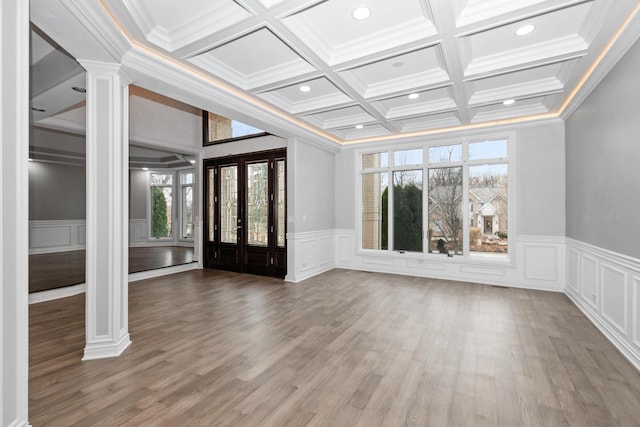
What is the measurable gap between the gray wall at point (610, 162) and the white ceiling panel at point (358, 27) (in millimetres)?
1967

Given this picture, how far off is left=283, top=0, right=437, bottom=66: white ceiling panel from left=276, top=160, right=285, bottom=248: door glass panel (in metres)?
3.09

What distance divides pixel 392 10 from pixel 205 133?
5620mm

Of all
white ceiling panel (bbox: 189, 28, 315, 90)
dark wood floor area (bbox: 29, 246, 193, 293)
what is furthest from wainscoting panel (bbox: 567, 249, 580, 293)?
dark wood floor area (bbox: 29, 246, 193, 293)

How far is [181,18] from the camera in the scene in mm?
2664

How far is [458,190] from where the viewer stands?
5.89 m

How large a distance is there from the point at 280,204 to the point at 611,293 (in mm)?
4997

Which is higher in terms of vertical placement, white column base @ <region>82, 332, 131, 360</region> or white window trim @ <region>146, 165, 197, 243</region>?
white window trim @ <region>146, 165, 197, 243</region>

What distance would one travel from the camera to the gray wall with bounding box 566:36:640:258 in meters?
2.70

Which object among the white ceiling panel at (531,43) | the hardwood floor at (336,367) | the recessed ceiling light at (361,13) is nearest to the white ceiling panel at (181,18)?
the recessed ceiling light at (361,13)

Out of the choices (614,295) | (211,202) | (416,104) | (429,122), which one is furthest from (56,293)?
(614,295)

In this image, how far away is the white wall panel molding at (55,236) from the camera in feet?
29.1

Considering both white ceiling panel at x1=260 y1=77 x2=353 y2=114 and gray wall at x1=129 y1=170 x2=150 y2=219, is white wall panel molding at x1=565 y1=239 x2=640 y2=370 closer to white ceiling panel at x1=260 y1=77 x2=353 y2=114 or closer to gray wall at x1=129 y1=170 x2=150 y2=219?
white ceiling panel at x1=260 y1=77 x2=353 y2=114

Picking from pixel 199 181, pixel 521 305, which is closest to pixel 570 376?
pixel 521 305

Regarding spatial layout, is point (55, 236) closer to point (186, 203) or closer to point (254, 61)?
point (186, 203)
